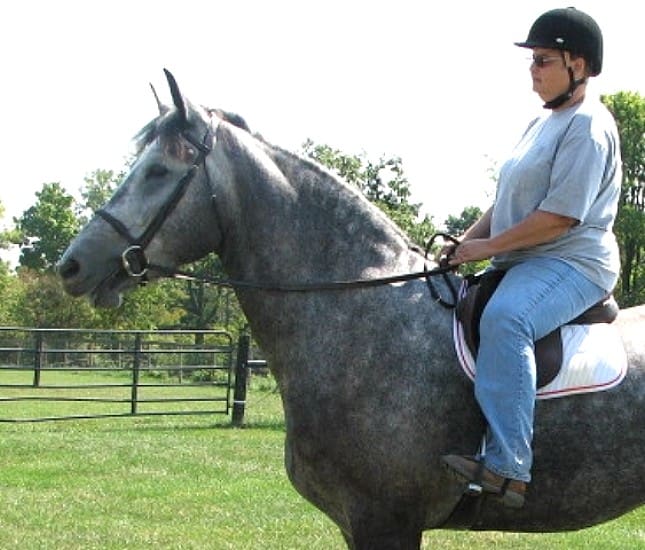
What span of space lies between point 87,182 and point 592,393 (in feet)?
221

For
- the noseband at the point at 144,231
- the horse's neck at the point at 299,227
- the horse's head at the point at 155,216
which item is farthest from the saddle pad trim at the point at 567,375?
the noseband at the point at 144,231

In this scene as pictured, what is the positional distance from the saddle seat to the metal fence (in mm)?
11575

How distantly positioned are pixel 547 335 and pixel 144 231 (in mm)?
1697

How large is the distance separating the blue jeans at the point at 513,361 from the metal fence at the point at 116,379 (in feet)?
38.8

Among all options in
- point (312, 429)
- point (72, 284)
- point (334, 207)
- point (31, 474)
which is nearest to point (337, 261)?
point (334, 207)

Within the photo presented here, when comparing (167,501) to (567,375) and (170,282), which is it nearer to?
(567,375)

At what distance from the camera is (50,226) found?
191 ft

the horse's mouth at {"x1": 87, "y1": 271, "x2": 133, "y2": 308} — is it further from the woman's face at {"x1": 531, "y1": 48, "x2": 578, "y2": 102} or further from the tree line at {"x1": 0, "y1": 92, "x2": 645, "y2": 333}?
the tree line at {"x1": 0, "y1": 92, "x2": 645, "y2": 333}

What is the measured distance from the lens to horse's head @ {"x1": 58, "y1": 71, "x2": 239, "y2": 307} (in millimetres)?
3975

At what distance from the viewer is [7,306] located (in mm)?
55250

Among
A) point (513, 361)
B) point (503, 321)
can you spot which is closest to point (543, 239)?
point (503, 321)

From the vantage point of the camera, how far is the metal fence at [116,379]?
56.2 ft

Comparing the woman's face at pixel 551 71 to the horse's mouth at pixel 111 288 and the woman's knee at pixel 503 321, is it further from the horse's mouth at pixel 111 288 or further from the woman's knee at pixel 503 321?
the horse's mouth at pixel 111 288

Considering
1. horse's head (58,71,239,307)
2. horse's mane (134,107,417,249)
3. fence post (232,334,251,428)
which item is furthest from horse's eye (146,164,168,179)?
fence post (232,334,251,428)
